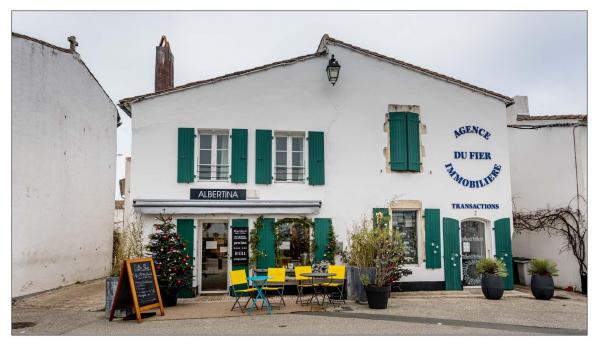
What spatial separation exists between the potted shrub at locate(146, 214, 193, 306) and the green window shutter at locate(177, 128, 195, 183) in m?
1.24

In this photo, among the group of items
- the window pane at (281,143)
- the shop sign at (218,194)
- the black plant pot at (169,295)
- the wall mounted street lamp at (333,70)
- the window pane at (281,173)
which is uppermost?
the wall mounted street lamp at (333,70)

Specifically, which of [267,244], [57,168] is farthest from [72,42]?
[267,244]

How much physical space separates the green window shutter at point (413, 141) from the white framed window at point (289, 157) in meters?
2.44

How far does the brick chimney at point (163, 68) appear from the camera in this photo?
1355cm

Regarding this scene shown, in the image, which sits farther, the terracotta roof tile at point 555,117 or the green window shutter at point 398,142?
the terracotta roof tile at point 555,117

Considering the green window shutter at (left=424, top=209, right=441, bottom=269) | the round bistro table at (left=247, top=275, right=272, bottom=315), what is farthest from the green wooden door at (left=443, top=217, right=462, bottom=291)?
the round bistro table at (left=247, top=275, right=272, bottom=315)

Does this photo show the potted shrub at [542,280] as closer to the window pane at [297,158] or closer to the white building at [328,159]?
the white building at [328,159]

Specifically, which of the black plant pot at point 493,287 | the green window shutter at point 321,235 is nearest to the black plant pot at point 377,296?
the green window shutter at point 321,235

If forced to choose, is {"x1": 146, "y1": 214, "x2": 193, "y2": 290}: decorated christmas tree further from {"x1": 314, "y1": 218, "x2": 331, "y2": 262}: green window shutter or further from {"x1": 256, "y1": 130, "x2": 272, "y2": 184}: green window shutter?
{"x1": 314, "y1": 218, "x2": 331, "y2": 262}: green window shutter

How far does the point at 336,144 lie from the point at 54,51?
747 cm

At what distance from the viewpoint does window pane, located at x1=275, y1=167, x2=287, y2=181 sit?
38.3ft

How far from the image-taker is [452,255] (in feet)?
39.4

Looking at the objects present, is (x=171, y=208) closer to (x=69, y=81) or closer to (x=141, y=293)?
(x=141, y=293)

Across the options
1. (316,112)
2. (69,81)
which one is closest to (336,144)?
(316,112)
